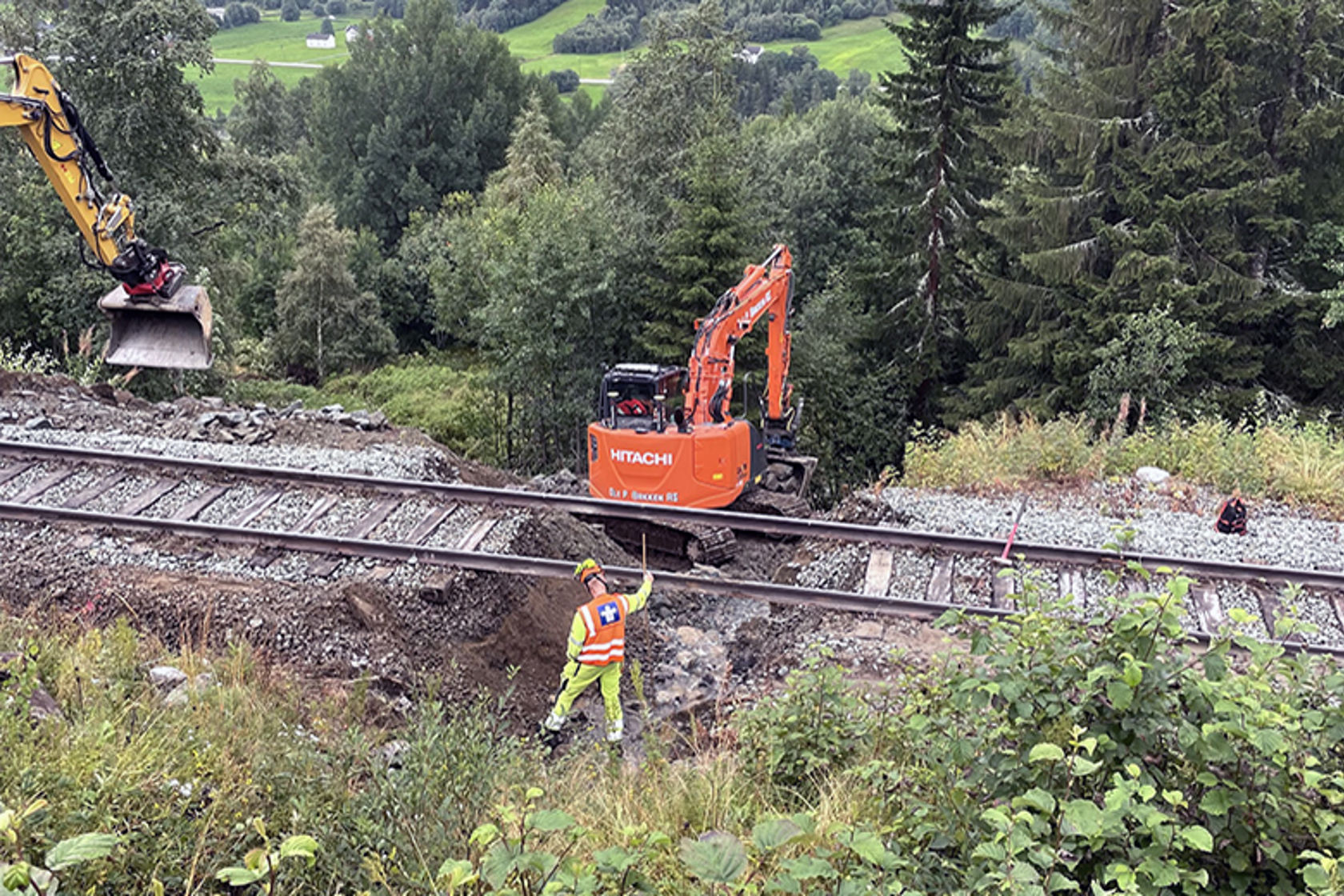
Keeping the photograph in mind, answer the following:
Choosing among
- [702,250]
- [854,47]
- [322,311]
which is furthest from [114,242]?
[854,47]

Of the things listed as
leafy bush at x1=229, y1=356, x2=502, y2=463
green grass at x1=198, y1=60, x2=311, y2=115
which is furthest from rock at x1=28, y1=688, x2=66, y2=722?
green grass at x1=198, y1=60, x2=311, y2=115

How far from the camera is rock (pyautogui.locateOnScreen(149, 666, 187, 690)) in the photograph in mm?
6376

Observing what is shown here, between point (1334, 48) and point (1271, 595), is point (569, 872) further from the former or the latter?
point (1334, 48)

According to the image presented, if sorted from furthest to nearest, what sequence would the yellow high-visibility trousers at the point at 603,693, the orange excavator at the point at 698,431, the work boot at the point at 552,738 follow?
the orange excavator at the point at 698,431 < the work boot at the point at 552,738 < the yellow high-visibility trousers at the point at 603,693

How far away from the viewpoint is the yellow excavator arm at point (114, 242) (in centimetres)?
920

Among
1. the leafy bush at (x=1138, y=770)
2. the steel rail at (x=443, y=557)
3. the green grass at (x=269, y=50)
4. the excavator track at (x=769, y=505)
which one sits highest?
the green grass at (x=269, y=50)

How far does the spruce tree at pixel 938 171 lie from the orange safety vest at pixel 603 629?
20.1 meters

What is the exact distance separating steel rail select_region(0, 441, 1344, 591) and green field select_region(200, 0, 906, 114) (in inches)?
3255

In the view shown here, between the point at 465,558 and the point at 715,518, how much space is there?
2.63 metres

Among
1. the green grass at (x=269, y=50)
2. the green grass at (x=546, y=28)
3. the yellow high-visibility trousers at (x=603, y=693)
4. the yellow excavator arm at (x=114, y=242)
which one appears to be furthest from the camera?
the green grass at (x=546, y=28)

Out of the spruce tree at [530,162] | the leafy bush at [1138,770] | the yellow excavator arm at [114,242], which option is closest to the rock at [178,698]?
the leafy bush at [1138,770]

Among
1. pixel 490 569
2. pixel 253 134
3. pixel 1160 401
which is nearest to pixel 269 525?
pixel 490 569

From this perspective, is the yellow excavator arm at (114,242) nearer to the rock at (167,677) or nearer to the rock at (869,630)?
the rock at (167,677)

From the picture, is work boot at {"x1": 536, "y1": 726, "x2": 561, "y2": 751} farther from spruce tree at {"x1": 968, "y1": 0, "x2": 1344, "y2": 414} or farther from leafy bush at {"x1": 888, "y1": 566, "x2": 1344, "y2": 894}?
spruce tree at {"x1": 968, "y1": 0, "x2": 1344, "y2": 414}
